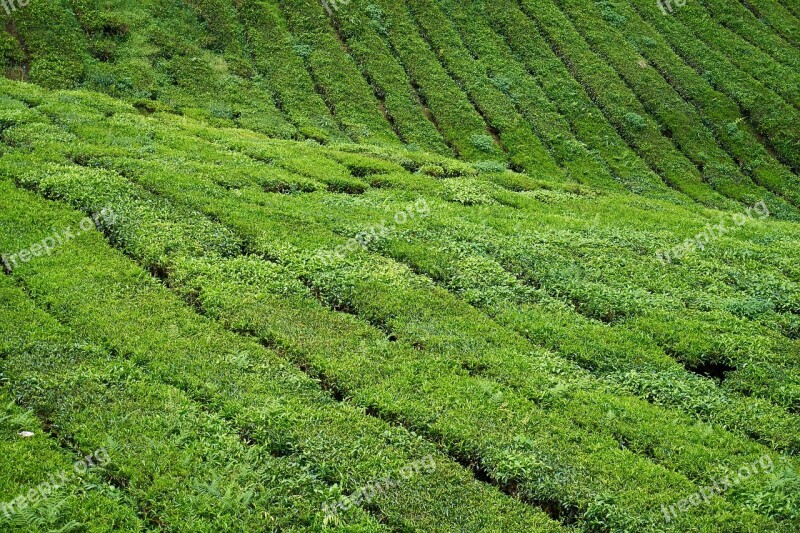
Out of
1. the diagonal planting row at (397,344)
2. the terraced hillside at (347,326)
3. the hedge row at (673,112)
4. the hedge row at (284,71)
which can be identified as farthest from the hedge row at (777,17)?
the diagonal planting row at (397,344)

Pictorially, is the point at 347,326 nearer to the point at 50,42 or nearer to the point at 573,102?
the point at 50,42

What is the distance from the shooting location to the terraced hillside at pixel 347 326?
36.3ft

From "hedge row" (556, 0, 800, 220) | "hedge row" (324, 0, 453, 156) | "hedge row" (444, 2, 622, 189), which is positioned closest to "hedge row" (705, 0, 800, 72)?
"hedge row" (556, 0, 800, 220)

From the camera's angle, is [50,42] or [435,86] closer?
[50,42]

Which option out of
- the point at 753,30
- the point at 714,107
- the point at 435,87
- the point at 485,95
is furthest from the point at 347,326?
the point at 753,30

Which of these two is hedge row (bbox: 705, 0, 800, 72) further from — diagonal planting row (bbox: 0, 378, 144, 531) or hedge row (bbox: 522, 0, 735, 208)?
diagonal planting row (bbox: 0, 378, 144, 531)

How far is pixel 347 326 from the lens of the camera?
16.0 m

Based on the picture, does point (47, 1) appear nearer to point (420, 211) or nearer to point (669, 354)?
point (420, 211)

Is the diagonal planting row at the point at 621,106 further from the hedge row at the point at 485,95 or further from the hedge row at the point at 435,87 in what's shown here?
the hedge row at the point at 435,87

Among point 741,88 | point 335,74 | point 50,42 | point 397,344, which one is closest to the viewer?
point 397,344

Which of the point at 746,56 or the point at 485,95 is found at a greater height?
the point at 746,56

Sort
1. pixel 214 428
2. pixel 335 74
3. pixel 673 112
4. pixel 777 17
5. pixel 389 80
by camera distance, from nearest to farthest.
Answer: pixel 214 428
pixel 335 74
pixel 389 80
pixel 673 112
pixel 777 17

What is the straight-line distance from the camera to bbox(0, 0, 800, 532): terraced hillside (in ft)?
36.3

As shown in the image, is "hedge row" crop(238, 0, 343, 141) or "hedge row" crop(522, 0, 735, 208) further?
"hedge row" crop(522, 0, 735, 208)
